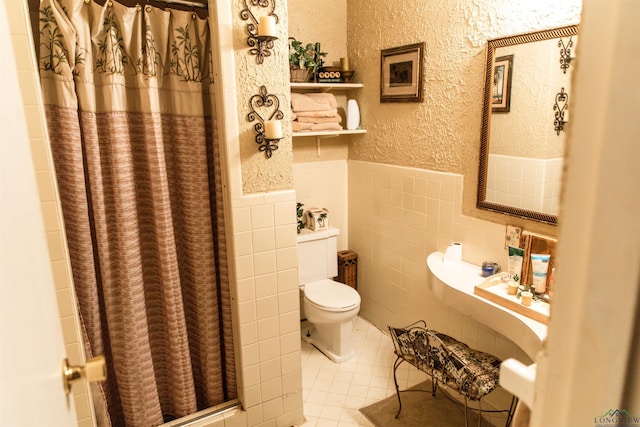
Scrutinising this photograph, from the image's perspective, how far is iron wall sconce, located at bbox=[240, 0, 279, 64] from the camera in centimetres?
170

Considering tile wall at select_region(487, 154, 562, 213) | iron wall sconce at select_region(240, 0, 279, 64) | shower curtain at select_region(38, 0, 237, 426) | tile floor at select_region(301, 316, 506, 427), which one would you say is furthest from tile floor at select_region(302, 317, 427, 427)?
iron wall sconce at select_region(240, 0, 279, 64)

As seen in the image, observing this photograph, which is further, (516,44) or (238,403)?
(238,403)

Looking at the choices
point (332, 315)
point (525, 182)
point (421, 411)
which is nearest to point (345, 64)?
point (525, 182)

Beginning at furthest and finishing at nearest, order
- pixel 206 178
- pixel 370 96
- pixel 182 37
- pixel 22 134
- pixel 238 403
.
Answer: pixel 370 96 → pixel 238 403 → pixel 206 178 → pixel 182 37 → pixel 22 134

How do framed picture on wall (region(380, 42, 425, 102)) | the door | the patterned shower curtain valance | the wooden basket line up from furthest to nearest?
the wooden basket < framed picture on wall (region(380, 42, 425, 102)) < the patterned shower curtain valance < the door

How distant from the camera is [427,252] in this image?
2570 mm

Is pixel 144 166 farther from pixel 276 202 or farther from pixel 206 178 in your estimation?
pixel 276 202

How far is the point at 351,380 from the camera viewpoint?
2547mm

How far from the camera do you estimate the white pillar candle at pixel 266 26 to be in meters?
1.69

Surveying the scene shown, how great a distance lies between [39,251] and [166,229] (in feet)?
3.75

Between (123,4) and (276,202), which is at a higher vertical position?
(123,4)

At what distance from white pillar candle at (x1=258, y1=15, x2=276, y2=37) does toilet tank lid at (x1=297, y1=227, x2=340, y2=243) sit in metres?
1.37

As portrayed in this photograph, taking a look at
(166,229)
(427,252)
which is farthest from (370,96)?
(166,229)

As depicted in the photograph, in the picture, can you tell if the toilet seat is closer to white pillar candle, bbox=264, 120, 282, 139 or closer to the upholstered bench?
the upholstered bench
